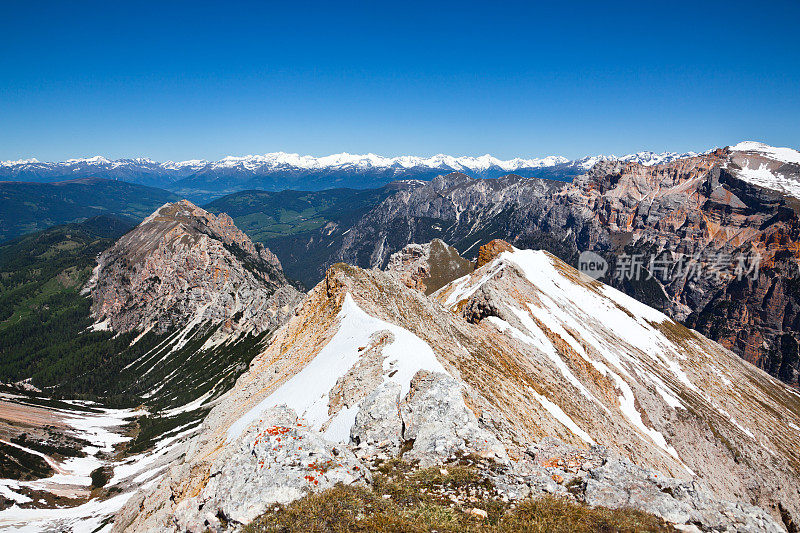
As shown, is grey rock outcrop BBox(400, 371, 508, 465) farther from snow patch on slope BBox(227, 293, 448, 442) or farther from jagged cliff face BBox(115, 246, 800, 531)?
snow patch on slope BBox(227, 293, 448, 442)

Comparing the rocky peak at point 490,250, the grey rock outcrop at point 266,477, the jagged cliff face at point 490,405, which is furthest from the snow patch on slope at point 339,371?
the rocky peak at point 490,250

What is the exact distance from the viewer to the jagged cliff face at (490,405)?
17.0 meters

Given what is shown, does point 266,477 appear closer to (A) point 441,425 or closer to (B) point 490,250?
(A) point 441,425

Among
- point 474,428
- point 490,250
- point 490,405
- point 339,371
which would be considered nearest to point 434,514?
point 474,428

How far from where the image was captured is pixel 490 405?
28828mm

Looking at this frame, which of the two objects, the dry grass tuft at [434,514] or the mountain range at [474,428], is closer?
the dry grass tuft at [434,514]

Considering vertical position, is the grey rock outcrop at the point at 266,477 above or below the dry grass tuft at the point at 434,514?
below

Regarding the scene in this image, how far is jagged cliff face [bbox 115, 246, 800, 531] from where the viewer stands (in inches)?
668

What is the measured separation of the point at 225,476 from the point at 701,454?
261 ft

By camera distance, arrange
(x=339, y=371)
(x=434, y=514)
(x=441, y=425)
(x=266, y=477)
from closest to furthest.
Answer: (x=434, y=514) → (x=266, y=477) → (x=441, y=425) → (x=339, y=371)

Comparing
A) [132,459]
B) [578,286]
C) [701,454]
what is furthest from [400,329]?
[132,459]

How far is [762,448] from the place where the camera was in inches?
2820

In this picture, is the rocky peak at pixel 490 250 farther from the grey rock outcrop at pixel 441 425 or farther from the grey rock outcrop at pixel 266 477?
the grey rock outcrop at pixel 266 477

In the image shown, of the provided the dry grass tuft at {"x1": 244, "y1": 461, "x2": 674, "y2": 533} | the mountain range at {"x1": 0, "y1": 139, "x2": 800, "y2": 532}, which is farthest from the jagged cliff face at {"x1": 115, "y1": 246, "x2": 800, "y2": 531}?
the dry grass tuft at {"x1": 244, "y1": 461, "x2": 674, "y2": 533}
